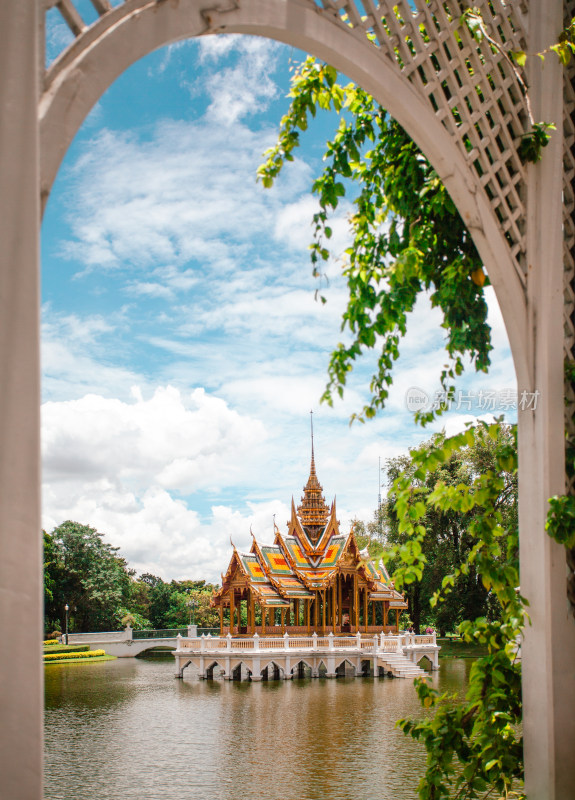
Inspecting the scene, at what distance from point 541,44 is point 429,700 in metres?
2.17

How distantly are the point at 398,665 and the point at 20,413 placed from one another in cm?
1659

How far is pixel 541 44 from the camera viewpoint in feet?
7.95

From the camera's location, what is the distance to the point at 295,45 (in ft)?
5.90

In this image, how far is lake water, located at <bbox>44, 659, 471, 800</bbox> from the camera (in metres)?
6.41

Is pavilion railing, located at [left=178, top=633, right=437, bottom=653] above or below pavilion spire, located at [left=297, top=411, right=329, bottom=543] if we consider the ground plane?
below

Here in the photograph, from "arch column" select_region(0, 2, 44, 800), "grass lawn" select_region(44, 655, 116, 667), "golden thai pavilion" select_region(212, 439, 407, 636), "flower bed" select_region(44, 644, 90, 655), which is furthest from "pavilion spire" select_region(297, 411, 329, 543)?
"arch column" select_region(0, 2, 44, 800)

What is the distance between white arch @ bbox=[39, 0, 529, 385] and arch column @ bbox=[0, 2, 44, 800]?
0.06 meters

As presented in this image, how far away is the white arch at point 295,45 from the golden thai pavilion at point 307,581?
1554 cm

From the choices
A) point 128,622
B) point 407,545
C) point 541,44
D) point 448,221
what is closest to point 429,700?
point 407,545

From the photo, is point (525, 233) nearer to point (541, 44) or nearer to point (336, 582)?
point (541, 44)

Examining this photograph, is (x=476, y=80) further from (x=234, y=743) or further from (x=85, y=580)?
(x=85, y=580)

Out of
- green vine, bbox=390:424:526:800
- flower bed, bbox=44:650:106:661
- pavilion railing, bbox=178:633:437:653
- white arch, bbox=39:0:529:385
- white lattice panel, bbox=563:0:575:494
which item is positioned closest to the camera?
white arch, bbox=39:0:529:385

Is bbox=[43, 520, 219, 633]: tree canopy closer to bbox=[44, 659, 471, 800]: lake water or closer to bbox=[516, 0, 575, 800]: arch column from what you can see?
bbox=[44, 659, 471, 800]: lake water

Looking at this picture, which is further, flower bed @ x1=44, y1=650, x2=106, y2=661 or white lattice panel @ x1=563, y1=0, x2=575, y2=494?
flower bed @ x1=44, y1=650, x2=106, y2=661
